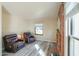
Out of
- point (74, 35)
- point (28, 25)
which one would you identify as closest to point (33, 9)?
point (28, 25)

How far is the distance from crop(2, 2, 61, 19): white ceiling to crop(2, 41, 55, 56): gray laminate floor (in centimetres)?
30

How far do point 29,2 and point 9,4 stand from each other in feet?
0.69

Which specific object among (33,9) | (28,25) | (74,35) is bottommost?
(74,35)

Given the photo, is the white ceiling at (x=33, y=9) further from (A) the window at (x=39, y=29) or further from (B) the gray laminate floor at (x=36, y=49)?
(B) the gray laminate floor at (x=36, y=49)

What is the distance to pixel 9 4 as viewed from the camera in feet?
3.95

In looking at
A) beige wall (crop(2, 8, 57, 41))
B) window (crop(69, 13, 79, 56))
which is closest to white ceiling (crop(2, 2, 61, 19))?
beige wall (crop(2, 8, 57, 41))

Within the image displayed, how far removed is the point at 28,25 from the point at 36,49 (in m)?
0.28

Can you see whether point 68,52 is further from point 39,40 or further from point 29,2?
point 29,2

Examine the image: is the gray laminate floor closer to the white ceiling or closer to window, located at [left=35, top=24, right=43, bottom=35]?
window, located at [left=35, top=24, right=43, bottom=35]

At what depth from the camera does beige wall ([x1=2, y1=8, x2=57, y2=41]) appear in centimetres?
127

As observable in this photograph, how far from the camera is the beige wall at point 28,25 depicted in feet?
4.17

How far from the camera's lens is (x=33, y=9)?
127 cm

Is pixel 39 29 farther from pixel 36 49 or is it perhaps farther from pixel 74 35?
pixel 74 35

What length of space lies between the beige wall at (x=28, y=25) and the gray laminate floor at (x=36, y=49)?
0.06 metres
